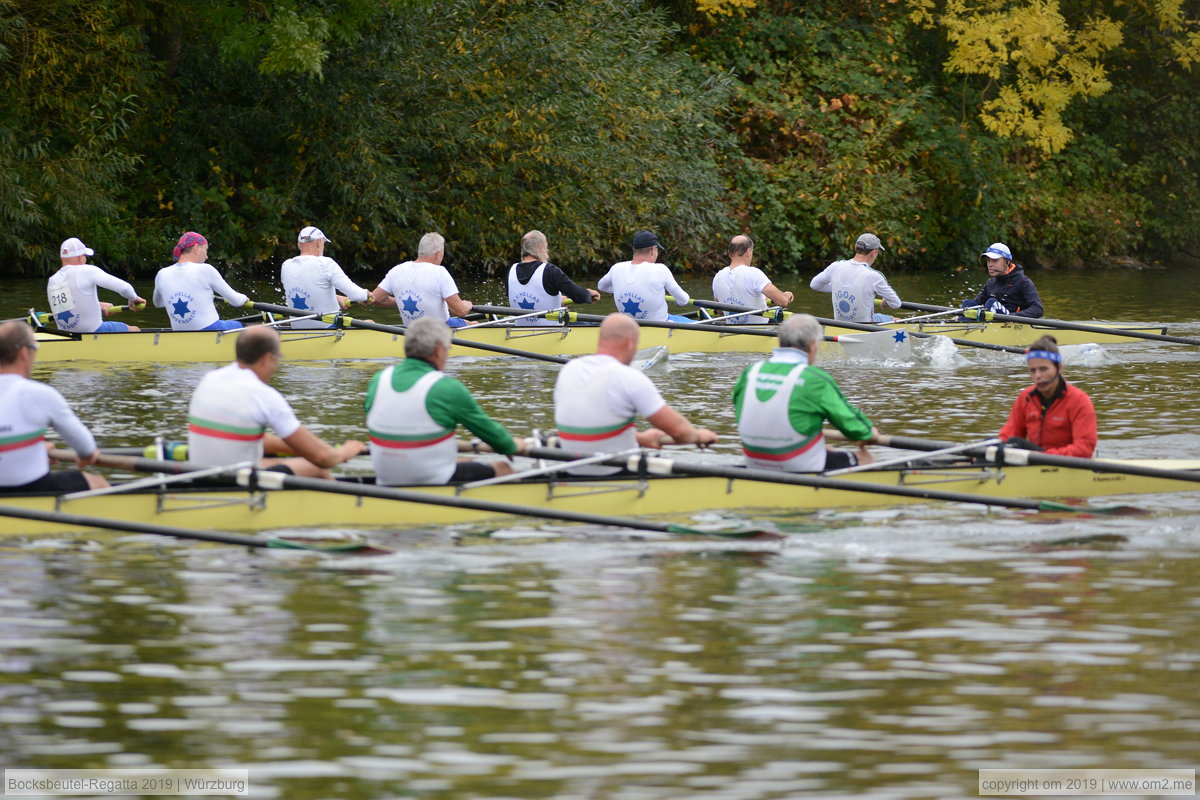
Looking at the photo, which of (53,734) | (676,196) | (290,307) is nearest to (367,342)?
(290,307)

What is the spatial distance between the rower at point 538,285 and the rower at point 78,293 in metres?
4.28

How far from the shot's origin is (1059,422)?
11.4 meters

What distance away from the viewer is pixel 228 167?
31734 millimetres

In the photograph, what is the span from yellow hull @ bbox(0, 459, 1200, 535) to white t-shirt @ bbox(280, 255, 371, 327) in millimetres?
8834

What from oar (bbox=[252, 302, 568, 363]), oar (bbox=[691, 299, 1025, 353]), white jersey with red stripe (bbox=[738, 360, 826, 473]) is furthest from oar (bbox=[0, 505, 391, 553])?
oar (bbox=[691, 299, 1025, 353])

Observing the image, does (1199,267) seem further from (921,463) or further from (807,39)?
(921,463)

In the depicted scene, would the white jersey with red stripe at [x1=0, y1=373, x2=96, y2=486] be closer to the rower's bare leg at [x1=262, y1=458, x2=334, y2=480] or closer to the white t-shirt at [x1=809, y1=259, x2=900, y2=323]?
the rower's bare leg at [x1=262, y1=458, x2=334, y2=480]

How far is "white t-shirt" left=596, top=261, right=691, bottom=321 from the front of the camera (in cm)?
1930

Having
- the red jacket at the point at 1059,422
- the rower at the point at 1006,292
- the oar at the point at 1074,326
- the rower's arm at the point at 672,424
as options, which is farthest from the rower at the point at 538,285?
the rower's arm at the point at 672,424

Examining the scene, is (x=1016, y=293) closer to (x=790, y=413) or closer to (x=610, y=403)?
(x=790, y=413)

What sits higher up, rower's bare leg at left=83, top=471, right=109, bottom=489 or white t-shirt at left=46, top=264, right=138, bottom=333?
white t-shirt at left=46, top=264, right=138, bottom=333

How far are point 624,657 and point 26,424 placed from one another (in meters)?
3.86

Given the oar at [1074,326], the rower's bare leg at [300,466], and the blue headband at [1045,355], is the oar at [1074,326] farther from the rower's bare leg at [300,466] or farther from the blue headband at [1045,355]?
the rower's bare leg at [300,466]

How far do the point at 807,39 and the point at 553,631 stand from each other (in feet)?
109
